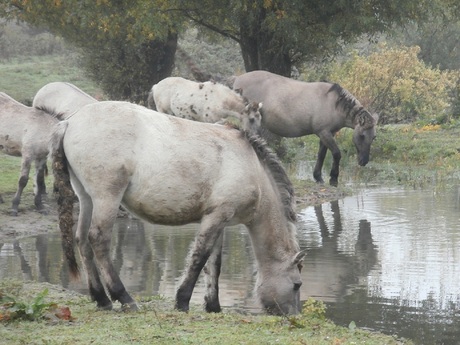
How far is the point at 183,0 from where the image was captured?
2091 centimetres

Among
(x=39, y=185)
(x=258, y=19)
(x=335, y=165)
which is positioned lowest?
(x=39, y=185)

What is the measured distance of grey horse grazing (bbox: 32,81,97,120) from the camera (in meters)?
15.6

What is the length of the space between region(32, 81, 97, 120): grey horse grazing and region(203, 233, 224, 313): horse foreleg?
7683 mm

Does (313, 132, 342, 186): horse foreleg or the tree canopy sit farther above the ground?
the tree canopy

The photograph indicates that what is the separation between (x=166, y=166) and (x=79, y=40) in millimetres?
19503

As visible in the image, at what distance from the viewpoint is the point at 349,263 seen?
10.8 m

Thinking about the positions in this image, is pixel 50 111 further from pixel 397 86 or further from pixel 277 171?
pixel 397 86

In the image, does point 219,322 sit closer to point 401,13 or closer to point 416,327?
point 416,327

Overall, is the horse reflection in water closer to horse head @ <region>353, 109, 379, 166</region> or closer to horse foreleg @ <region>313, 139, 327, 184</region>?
horse foreleg @ <region>313, 139, 327, 184</region>

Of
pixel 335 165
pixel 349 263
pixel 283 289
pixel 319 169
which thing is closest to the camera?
pixel 283 289

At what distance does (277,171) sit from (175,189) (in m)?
1.02

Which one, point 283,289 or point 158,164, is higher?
point 158,164

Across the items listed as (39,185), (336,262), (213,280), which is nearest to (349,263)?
(336,262)

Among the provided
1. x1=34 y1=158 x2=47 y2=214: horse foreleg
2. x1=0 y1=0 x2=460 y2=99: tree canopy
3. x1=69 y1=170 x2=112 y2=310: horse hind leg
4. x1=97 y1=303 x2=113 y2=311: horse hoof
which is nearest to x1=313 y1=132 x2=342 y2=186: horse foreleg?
x1=0 y1=0 x2=460 y2=99: tree canopy
